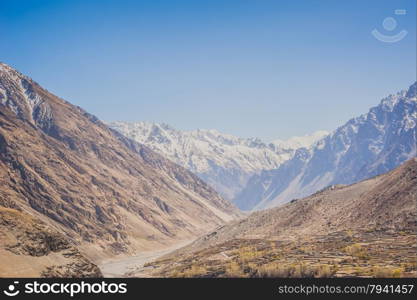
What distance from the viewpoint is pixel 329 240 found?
104 meters

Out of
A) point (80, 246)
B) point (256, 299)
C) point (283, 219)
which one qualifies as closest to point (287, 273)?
point (256, 299)

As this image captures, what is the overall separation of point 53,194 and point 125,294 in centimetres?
15817

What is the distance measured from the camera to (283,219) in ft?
462

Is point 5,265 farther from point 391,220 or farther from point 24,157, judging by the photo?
point 24,157

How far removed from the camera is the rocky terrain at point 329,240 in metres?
75.5

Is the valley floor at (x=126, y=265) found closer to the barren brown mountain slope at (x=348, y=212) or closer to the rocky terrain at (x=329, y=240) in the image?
the rocky terrain at (x=329, y=240)

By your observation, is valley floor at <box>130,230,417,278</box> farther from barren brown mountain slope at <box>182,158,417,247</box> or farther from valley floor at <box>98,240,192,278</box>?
valley floor at <box>98,240,192,278</box>

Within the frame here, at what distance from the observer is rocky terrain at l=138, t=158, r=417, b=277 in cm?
7550

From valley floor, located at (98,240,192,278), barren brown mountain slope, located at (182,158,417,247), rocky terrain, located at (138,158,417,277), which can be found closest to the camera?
rocky terrain, located at (138,158,417,277)

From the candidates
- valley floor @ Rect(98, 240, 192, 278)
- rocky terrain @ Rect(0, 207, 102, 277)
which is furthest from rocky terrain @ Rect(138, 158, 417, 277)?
rocky terrain @ Rect(0, 207, 102, 277)

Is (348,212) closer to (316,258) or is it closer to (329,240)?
(329,240)

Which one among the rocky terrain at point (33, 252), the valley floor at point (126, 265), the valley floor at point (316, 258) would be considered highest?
the valley floor at point (126, 265)

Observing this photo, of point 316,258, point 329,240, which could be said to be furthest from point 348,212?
point 316,258

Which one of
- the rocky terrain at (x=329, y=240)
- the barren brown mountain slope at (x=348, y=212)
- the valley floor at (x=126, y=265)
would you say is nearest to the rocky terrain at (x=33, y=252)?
the rocky terrain at (x=329, y=240)
